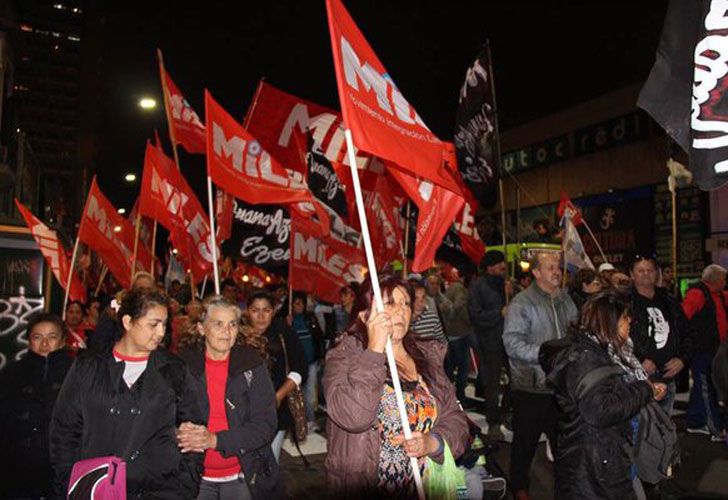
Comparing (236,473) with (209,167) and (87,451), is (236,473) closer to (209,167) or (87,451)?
(87,451)

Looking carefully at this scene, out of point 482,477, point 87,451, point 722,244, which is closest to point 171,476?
point 87,451

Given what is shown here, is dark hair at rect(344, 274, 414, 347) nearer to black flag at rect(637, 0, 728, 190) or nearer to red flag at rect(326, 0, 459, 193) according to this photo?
red flag at rect(326, 0, 459, 193)

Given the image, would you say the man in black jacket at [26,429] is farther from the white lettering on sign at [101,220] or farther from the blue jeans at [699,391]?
the blue jeans at [699,391]

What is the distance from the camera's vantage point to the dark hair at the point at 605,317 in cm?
430

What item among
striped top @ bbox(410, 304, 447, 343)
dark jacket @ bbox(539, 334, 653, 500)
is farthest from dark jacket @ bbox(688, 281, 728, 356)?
dark jacket @ bbox(539, 334, 653, 500)

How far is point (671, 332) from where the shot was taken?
6250 millimetres

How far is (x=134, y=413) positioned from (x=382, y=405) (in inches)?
54.6

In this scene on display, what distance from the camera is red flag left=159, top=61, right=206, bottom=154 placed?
9320 mm

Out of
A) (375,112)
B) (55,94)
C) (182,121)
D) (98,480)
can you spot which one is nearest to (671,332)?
(375,112)

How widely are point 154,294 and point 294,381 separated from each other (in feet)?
6.67

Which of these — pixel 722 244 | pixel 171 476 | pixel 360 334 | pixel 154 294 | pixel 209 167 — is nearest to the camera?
pixel 360 334

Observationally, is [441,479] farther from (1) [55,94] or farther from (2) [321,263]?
(1) [55,94]

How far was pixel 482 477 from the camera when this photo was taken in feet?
14.8

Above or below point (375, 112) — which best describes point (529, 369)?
below
